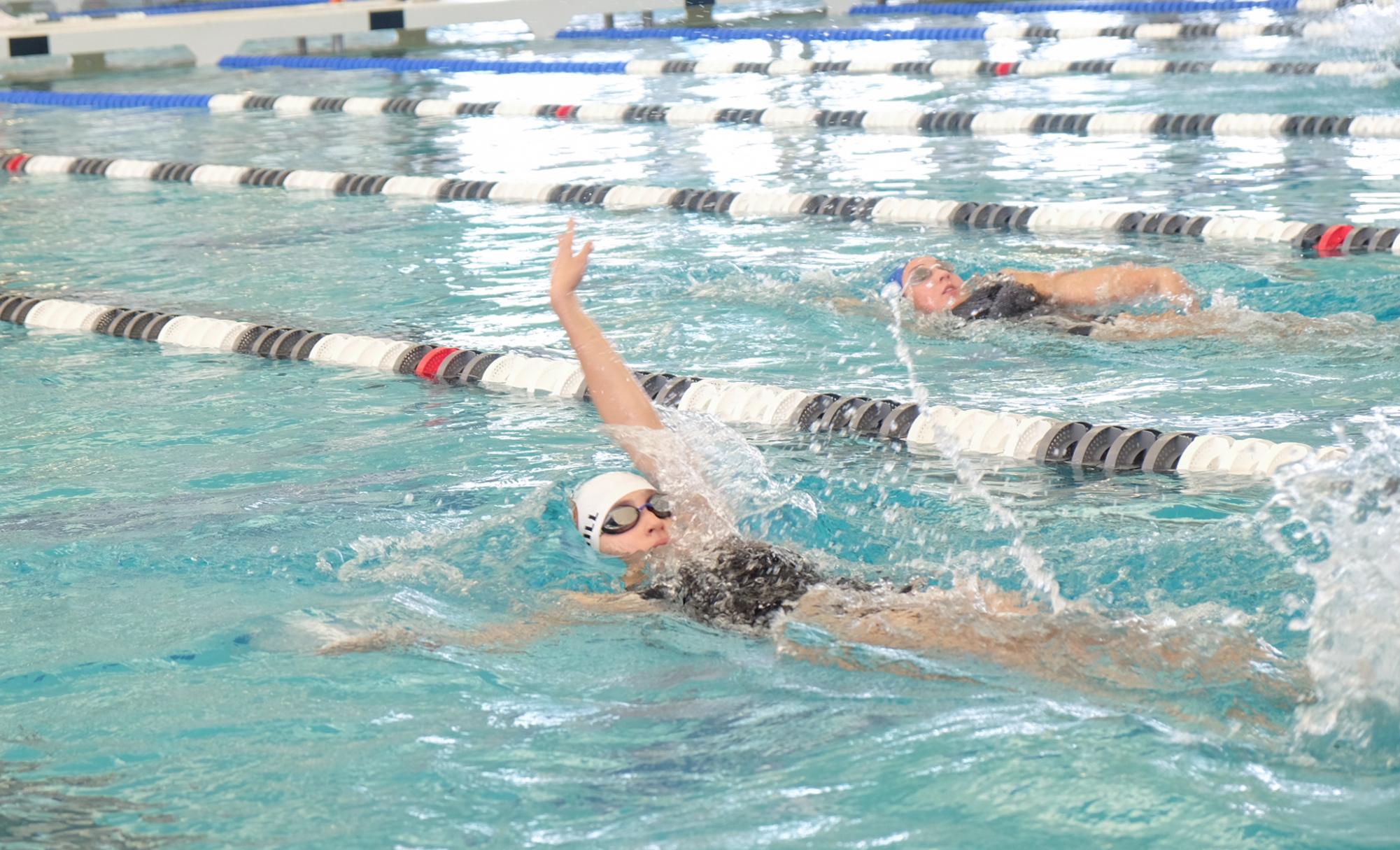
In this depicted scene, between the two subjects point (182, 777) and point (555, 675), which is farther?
point (555, 675)

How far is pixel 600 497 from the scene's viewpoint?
3.33 meters

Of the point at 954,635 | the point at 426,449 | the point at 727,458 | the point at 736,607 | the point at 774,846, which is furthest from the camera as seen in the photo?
the point at 426,449

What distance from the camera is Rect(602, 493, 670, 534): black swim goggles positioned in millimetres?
3289

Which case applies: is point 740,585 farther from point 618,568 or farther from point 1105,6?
point 1105,6

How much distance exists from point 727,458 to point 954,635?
3.53 ft

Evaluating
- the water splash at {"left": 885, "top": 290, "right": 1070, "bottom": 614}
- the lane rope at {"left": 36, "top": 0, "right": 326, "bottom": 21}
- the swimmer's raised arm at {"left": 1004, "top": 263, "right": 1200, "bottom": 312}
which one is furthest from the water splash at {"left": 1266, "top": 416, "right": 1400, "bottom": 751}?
the lane rope at {"left": 36, "top": 0, "right": 326, "bottom": 21}

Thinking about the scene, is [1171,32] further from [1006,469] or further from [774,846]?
[774,846]

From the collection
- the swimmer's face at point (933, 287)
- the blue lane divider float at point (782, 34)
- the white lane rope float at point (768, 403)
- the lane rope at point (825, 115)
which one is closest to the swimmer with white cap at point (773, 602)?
the white lane rope float at point (768, 403)

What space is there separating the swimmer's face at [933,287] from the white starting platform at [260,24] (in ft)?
35.0

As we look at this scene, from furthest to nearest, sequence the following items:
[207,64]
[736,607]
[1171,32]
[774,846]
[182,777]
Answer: [207,64]
[1171,32]
[736,607]
[182,777]
[774,846]

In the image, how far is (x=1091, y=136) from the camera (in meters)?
9.09

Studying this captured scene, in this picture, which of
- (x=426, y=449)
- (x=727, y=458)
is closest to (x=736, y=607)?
(x=727, y=458)

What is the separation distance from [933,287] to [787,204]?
7.34 feet

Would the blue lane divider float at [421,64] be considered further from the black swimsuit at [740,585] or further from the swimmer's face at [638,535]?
the black swimsuit at [740,585]
